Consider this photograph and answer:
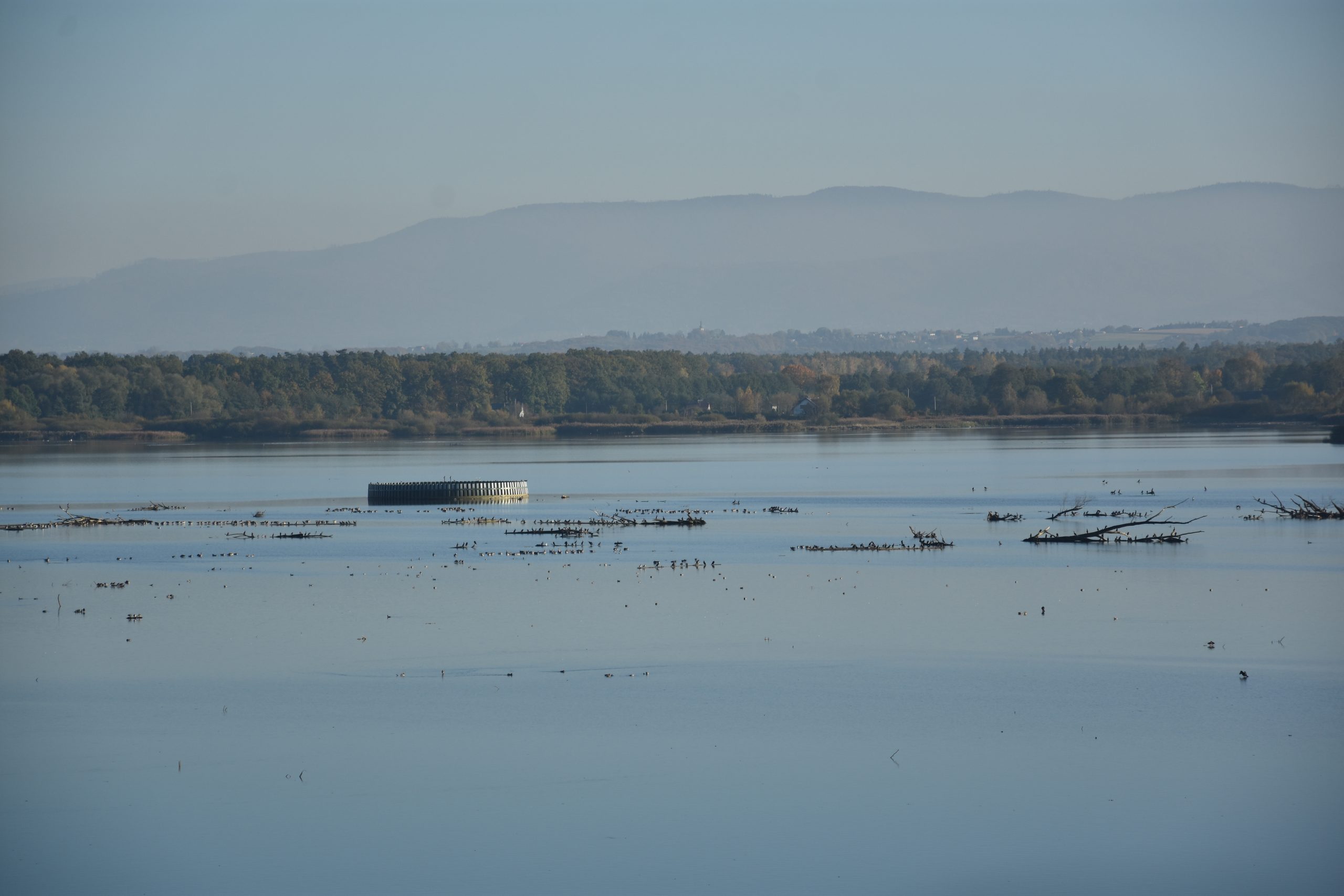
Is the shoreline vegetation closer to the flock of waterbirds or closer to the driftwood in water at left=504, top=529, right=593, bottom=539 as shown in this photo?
the flock of waterbirds

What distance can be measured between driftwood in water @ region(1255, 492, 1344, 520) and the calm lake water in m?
3.61

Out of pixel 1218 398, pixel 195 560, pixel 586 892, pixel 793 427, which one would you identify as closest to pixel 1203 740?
pixel 586 892

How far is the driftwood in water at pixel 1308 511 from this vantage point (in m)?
46.9

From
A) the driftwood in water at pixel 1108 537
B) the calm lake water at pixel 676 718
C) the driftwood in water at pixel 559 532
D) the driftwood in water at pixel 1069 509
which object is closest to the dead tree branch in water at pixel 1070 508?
the driftwood in water at pixel 1069 509

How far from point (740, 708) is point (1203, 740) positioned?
19.5 ft

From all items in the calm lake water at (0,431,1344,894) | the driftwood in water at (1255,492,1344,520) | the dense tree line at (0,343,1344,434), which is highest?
the dense tree line at (0,343,1344,434)

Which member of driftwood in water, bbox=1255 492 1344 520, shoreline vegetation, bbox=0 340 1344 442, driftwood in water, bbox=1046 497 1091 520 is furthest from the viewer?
shoreline vegetation, bbox=0 340 1344 442

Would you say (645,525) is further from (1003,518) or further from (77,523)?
(77,523)

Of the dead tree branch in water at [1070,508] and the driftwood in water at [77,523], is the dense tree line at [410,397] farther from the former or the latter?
the driftwood in water at [77,523]

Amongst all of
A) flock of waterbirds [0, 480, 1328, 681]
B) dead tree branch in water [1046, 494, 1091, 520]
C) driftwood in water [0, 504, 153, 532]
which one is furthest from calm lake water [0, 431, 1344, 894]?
driftwood in water [0, 504, 153, 532]

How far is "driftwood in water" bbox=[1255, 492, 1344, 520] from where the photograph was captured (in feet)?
154

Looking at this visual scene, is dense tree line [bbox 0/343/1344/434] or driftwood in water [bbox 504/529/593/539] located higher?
dense tree line [bbox 0/343/1344/434]

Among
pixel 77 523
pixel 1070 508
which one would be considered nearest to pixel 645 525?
pixel 1070 508

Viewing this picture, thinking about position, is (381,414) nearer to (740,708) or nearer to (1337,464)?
(1337,464)
